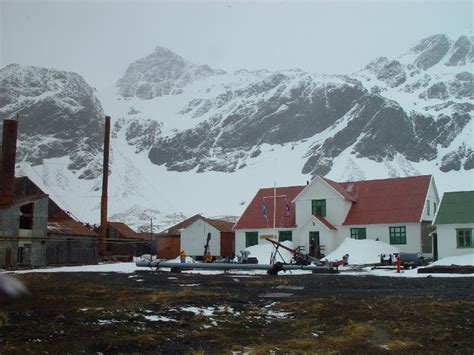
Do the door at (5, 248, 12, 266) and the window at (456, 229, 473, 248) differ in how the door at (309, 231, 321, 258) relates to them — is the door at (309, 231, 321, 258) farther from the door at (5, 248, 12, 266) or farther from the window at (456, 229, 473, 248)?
the door at (5, 248, 12, 266)

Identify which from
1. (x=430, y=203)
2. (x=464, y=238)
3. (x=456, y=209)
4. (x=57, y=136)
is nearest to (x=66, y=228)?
(x=430, y=203)

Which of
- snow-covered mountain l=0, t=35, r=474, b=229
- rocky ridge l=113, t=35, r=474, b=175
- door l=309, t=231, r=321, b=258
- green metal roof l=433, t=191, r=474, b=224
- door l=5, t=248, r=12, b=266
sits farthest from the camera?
rocky ridge l=113, t=35, r=474, b=175

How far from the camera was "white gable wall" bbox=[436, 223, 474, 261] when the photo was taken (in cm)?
3734

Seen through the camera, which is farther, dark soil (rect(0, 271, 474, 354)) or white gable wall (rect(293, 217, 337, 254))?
white gable wall (rect(293, 217, 337, 254))

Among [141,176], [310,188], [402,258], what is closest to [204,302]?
[402,258]

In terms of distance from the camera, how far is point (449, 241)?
37.9 meters

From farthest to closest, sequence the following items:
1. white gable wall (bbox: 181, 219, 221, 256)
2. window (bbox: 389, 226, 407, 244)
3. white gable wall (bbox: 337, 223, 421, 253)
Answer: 1. white gable wall (bbox: 181, 219, 221, 256)
2. window (bbox: 389, 226, 407, 244)
3. white gable wall (bbox: 337, 223, 421, 253)

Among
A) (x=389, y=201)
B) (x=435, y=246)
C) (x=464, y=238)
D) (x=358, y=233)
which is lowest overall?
(x=435, y=246)

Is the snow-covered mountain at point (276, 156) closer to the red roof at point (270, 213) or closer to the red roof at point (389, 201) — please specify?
the red roof at point (270, 213)

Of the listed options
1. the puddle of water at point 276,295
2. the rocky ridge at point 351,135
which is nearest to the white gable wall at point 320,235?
the puddle of water at point 276,295

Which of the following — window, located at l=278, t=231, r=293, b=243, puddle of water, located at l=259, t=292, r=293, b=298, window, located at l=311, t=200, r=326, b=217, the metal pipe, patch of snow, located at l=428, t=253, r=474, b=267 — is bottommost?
puddle of water, located at l=259, t=292, r=293, b=298

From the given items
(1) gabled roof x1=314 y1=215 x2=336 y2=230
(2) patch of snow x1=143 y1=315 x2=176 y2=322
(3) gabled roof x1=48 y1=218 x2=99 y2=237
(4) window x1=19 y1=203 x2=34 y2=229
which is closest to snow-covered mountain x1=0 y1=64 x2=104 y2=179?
(3) gabled roof x1=48 y1=218 x2=99 y2=237

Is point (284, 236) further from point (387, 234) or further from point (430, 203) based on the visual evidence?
point (430, 203)

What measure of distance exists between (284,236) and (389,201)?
941 centimetres
